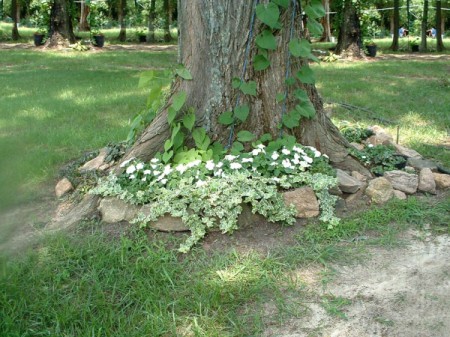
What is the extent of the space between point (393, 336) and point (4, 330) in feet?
5.61

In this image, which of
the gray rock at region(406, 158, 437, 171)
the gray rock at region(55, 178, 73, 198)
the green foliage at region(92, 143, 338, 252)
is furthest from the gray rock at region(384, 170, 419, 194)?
the gray rock at region(55, 178, 73, 198)

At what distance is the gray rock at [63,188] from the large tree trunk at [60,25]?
13171mm

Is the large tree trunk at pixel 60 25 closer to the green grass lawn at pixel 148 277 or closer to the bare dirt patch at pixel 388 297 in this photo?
the green grass lawn at pixel 148 277

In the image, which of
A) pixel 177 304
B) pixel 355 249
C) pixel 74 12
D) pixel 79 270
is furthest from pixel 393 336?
pixel 74 12

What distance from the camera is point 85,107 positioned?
7.43m

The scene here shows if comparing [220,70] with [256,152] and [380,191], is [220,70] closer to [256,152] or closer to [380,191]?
[256,152]

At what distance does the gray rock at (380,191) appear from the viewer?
148 inches

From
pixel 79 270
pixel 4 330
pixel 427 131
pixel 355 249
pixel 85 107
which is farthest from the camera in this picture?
pixel 85 107

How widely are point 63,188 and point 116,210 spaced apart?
87 centimetres

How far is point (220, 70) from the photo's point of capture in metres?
3.79

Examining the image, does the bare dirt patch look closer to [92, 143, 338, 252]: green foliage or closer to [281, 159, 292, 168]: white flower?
[92, 143, 338, 252]: green foliage

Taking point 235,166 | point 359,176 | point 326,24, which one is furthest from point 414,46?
point 235,166

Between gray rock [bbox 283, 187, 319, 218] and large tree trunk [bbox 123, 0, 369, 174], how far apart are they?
591 mm

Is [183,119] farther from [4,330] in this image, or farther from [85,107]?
[85,107]
